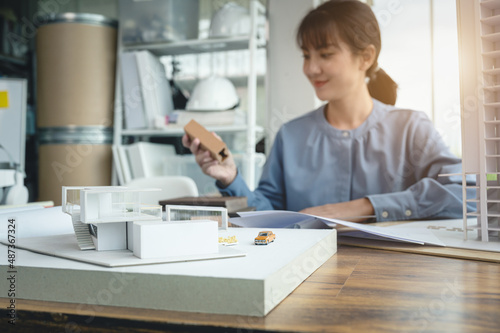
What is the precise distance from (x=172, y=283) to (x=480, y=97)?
1.38 ft

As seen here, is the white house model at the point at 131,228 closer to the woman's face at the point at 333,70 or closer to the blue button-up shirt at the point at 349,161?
the blue button-up shirt at the point at 349,161

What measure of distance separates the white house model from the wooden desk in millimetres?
55

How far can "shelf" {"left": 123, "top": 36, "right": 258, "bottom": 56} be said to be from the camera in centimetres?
215

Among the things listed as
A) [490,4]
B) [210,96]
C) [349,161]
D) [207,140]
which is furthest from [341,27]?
[210,96]

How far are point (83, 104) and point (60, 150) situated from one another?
10.8 inches

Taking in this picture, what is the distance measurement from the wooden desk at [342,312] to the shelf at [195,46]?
1.90 meters

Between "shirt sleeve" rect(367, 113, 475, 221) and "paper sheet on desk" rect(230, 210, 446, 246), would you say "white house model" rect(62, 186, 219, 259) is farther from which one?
"shirt sleeve" rect(367, 113, 475, 221)

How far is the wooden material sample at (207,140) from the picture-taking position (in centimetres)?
86

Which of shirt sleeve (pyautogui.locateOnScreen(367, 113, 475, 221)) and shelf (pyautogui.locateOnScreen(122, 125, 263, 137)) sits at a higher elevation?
shelf (pyautogui.locateOnScreen(122, 125, 263, 137))

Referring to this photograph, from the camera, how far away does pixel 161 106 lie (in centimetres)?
225

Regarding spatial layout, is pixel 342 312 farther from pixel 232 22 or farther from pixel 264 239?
pixel 232 22

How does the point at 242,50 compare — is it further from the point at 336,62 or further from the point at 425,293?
the point at 425,293

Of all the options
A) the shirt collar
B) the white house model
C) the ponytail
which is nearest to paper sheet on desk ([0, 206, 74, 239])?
the white house model

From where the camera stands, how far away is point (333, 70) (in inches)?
51.8
